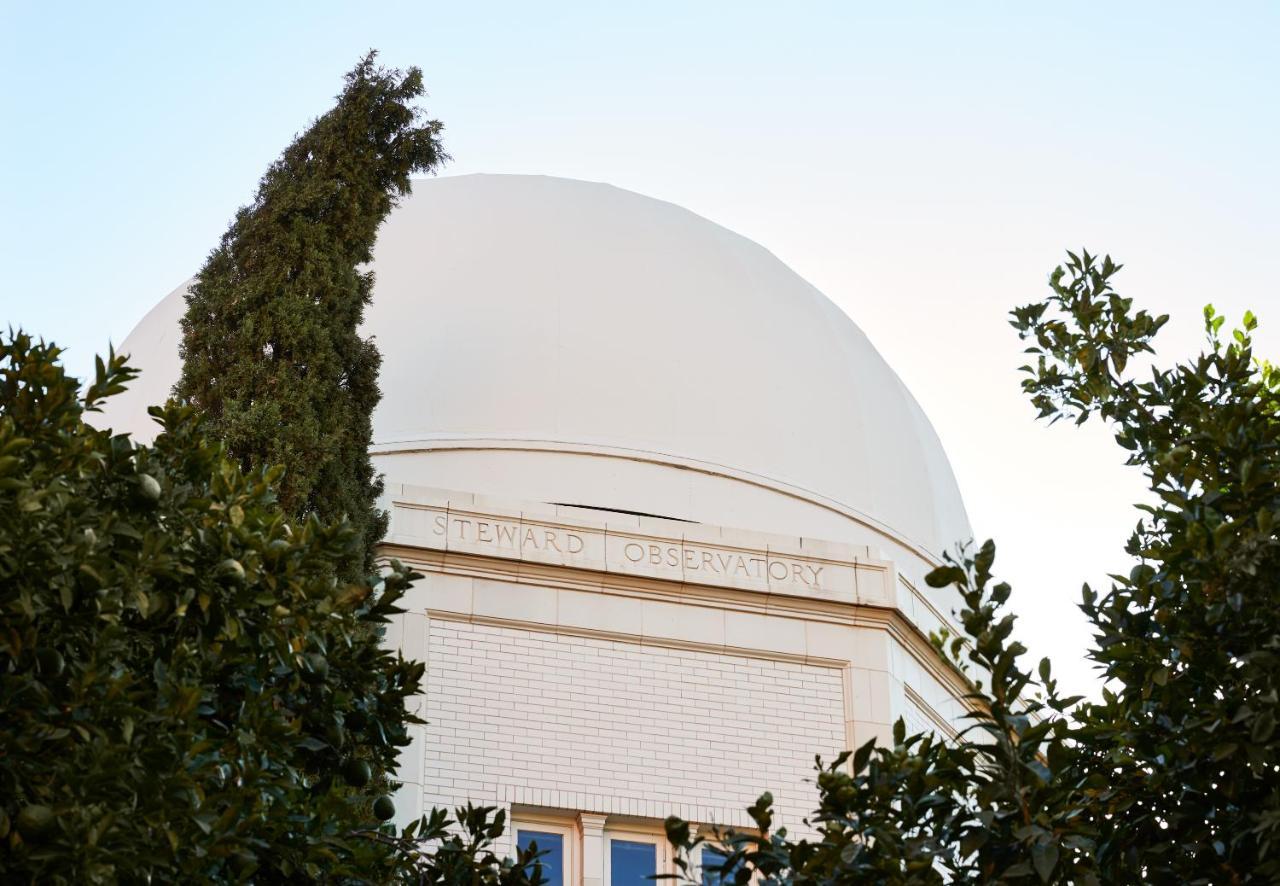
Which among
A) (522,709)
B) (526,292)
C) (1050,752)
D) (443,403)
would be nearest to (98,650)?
(1050,752)

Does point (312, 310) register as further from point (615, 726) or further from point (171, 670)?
point (171, 670)

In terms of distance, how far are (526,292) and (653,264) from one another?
1.47 m

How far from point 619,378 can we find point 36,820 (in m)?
10.7

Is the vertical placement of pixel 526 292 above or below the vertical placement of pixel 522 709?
above

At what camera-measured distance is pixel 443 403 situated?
1476cm

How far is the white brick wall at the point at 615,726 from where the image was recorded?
39.8 ft

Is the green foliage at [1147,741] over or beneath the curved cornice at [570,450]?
beneath

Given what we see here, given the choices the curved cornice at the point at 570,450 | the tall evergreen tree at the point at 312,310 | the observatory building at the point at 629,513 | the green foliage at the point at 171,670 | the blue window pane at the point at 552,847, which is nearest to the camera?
the green foliage at the point at 171,670

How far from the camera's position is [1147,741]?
534 centimetres

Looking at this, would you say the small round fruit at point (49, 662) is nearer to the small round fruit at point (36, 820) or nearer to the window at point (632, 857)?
the small round fruit at point (36, 820)

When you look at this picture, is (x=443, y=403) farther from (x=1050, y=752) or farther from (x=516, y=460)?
(x=1050, y=752)

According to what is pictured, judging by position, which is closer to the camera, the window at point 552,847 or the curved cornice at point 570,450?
the window at point 552,847

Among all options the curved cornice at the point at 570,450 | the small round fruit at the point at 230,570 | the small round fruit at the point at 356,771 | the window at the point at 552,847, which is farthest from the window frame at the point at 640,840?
the small round fruit at the point at 230,570

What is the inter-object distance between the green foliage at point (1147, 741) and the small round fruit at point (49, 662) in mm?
1875
